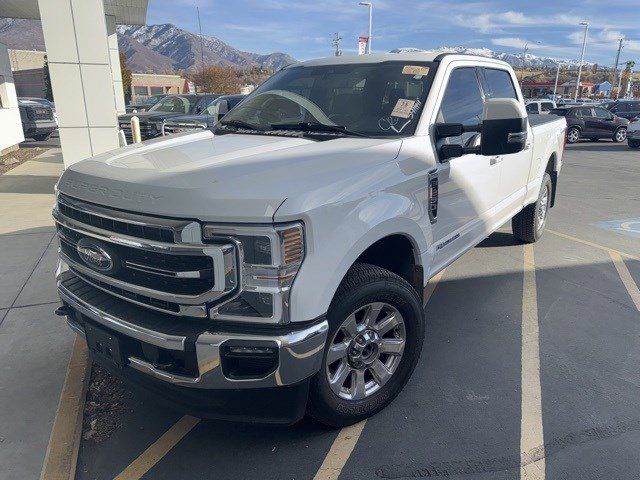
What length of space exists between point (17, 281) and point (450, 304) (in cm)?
419

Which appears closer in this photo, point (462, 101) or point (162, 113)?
point (462, 101)

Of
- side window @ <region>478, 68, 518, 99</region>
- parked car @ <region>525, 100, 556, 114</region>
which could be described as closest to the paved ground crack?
side window @ <region>478, 68, 518, 99</region>

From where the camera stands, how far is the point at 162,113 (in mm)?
11820

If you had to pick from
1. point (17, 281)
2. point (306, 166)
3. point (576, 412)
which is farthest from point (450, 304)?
point (17, 281)

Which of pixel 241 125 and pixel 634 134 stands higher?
pixel 241 125

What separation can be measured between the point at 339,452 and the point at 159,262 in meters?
1.40

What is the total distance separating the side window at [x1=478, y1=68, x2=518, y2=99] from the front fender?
2.03 meters

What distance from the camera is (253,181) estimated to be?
7.27 feet

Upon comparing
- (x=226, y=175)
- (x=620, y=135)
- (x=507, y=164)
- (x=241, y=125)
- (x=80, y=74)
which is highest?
(x=80, y=74)

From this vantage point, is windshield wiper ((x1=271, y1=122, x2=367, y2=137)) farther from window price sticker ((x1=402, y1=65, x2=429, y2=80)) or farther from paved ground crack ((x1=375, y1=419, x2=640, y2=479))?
paved ground crack ((x1=375, y1=419, x2=640, y2=479))

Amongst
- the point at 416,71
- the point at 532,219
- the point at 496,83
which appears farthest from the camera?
the point at 532,219

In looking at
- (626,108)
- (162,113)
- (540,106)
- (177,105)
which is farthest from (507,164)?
(626,108)

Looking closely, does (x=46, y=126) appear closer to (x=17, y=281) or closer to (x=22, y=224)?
(x=22, y=224)

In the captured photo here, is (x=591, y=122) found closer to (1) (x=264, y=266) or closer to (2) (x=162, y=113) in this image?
(2) (x=162, y=113)
